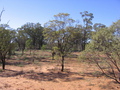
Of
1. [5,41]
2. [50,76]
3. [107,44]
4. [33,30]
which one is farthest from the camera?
[33,30]

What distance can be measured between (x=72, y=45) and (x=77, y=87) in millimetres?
5493

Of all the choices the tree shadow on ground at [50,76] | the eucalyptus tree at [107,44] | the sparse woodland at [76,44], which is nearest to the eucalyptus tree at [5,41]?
the sparse woodland at [76,44]

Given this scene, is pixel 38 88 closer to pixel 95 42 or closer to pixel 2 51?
pixel 95 42

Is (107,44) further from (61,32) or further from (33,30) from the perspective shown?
(33,30)

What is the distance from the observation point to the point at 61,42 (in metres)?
13.0

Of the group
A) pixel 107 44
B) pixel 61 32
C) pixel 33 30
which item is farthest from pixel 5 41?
pixel 33 30

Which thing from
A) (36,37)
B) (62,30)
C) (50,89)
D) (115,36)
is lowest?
(50,89)

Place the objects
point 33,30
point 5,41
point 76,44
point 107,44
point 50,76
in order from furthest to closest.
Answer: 1. point 33,30
2. point 76,44
3. point 5,41
4. point 50,76
5. point 107,44

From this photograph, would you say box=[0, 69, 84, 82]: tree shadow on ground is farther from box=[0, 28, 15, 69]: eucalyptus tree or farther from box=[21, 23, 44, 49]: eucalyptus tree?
box=[21, 23, 44, 49]: eucalyptus tree

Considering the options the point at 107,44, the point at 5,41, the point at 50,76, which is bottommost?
the point at 50,76

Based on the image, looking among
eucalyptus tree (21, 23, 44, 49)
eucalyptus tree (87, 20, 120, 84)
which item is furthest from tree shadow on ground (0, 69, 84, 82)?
eucalyptus tree (21, 23, 44, 49)

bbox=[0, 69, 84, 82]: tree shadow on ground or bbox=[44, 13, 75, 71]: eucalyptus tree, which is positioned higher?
Result: bbox=[44, 13, 75, 71]: eucalyptus tree

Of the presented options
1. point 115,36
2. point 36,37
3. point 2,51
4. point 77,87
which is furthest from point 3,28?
point 36,37

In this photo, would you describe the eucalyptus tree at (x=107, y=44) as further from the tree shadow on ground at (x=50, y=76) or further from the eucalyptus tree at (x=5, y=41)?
the eucalyptus tree at (x=5, y=41)
